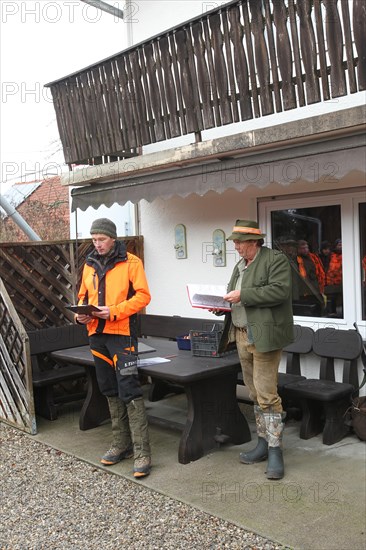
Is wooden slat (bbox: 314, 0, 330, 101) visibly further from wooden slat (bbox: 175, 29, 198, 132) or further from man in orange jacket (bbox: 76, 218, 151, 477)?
man in orange jacket (bbox: 76, 218, 151, 477)

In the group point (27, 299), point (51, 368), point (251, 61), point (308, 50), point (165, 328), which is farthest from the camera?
point (165, 328)

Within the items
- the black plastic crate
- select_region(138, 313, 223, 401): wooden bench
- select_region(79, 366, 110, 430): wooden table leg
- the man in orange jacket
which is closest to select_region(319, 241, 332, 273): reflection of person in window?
select_region(138, 313, 223, 401): wooden bench

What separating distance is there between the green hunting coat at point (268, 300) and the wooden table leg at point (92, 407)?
2.15m

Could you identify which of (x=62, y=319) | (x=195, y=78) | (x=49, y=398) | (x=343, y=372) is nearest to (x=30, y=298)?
(x=62, y=319)

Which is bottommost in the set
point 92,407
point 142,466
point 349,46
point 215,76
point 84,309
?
point 142,466

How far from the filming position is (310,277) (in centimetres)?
650

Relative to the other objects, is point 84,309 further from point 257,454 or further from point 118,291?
point 257,454

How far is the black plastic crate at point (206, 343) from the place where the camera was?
5.36 m

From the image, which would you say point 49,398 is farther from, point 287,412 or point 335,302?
point 335,302

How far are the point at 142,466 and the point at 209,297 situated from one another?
4.67 ft

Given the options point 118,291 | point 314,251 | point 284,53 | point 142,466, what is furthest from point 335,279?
point 142,466

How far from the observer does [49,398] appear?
21.4ft

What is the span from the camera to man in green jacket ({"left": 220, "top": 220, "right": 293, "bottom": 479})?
4.52 m

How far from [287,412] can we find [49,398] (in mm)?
2490
